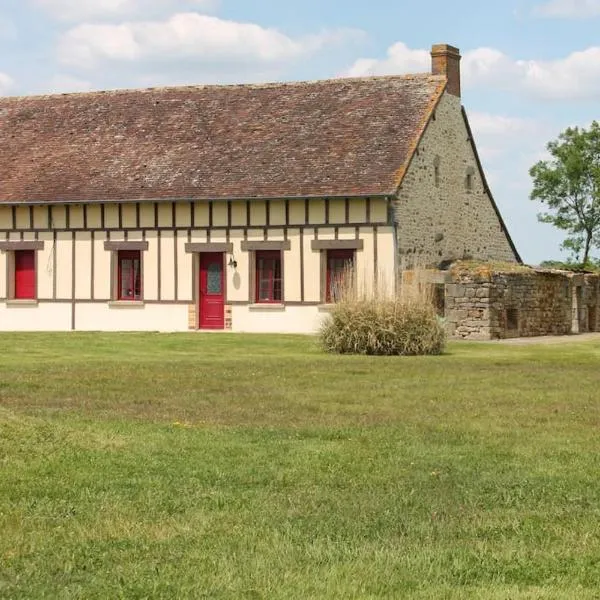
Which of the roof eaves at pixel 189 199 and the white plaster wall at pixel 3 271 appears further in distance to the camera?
the white plaster wall at pixel 3 271

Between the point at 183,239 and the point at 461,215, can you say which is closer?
the point at 183,239

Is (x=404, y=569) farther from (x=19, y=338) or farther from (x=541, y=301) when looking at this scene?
(x=541, y=301)

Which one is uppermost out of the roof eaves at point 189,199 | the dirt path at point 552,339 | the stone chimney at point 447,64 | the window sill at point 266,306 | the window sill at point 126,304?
the stone chimney at point 447,64

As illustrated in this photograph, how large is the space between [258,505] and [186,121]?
25216mm

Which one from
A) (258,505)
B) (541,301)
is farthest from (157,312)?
(258,505)

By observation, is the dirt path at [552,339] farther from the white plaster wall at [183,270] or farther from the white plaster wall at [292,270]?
the white plaster wall at [183,270]

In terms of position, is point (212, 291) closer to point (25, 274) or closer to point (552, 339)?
point (25, 274)

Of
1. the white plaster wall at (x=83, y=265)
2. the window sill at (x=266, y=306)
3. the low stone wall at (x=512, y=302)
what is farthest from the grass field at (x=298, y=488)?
the white plaster wall at (x=83, y=265)

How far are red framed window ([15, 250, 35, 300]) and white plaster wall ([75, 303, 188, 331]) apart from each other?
149 cm

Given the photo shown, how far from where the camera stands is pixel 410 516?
790 centimetres

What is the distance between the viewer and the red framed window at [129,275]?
102 ft

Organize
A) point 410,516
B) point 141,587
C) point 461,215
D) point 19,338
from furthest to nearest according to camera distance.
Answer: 1. point 461,215
2. point 19,338
3. point 410,516
4. point 141,587

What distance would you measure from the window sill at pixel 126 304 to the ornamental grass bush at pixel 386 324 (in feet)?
29.9

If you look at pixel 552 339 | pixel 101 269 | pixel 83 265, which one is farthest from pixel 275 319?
pixel 552 339
